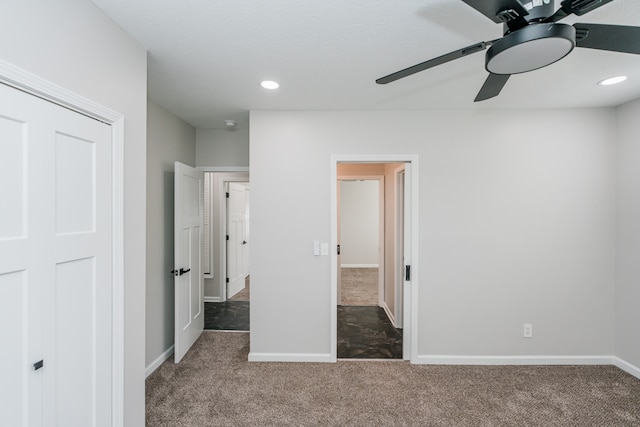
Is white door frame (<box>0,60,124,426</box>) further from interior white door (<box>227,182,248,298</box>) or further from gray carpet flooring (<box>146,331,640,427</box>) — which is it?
interior white door (<box>227,182,248,298</box>)

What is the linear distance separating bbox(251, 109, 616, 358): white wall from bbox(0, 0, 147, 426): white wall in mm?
1237

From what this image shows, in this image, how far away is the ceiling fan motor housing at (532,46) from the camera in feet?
3.32

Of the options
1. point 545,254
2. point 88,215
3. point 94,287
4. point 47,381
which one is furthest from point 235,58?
point 545,254

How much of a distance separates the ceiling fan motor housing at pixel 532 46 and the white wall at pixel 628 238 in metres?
2.44

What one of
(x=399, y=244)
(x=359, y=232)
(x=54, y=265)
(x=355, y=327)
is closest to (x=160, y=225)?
(x=54, y=265)

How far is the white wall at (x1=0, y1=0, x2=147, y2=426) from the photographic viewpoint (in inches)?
44.6

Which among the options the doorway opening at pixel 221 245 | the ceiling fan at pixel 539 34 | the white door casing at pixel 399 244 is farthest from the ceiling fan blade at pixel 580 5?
the doorway opening at pixel 221 245

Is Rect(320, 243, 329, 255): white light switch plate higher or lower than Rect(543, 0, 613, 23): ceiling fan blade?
lower

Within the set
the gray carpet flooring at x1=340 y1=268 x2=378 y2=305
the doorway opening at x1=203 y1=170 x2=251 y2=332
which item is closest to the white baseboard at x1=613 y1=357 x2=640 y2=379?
the gray carpet flooring at x1=340 y1=268 x2=378 y2=305

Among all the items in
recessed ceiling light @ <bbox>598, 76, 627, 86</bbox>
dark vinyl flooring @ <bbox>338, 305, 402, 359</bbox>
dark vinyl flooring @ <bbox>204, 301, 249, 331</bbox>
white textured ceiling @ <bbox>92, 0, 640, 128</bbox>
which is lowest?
dark vinyl flooring @ <bbox>338, 305, 402, 359</bbox>

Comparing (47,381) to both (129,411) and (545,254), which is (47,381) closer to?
(129,411)

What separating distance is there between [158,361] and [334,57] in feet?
10.0

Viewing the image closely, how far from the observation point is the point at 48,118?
1220 millimetres

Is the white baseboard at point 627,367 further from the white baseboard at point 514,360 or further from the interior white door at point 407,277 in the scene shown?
the interior white door at point 407,277
